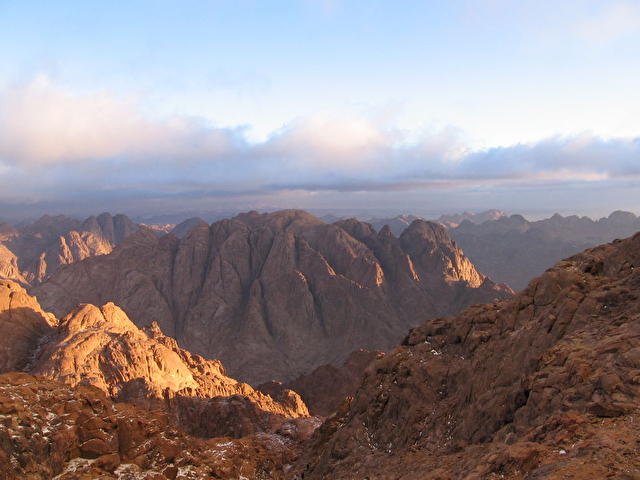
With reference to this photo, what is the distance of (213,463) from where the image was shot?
27828mm

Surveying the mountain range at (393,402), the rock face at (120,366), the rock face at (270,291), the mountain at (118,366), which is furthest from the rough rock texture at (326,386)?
the rock face at (270,291)

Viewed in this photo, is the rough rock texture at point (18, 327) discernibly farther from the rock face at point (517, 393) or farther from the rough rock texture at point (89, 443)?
the rock face at point (517, 393)

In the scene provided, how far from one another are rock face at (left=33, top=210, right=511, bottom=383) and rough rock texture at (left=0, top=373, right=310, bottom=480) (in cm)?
10911

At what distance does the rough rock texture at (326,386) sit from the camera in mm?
92812

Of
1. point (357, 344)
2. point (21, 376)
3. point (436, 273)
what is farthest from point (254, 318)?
point (21, 376)

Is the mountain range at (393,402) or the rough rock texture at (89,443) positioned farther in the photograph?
the rough rock texture at (89,443)

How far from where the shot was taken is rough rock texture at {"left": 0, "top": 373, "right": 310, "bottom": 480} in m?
22.0

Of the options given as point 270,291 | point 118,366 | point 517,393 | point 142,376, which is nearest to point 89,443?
point 517,393

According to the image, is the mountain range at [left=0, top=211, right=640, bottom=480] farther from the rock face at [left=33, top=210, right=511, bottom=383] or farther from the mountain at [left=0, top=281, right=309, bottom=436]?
the rock face at [left=33, top=210, right=511, bottom=383]

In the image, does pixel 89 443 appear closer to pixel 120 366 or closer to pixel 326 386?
pixel 120 366

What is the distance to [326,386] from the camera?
9756cm

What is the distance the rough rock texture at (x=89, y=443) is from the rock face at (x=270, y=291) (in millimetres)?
109108

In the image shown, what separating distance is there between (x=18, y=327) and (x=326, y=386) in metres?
60.6

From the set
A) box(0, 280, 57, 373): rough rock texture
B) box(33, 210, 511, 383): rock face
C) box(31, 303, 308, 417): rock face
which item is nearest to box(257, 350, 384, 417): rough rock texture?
box(31, 303, 308, 417): rock face
